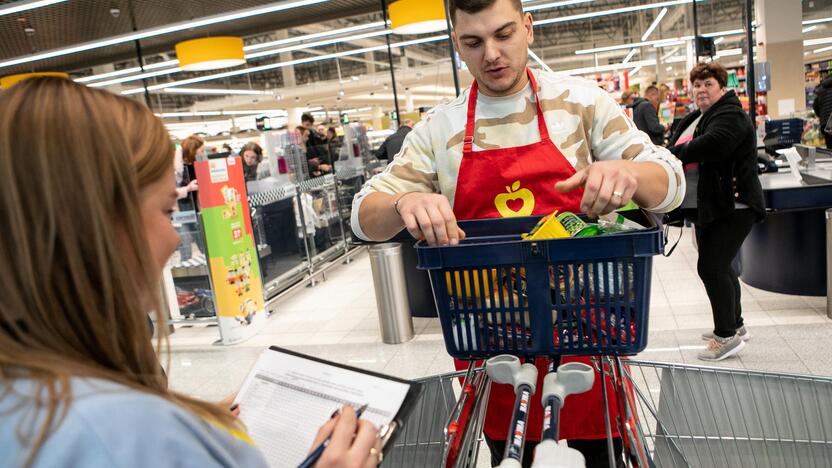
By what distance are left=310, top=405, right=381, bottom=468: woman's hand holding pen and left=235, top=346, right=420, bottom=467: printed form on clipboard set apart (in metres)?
0.04

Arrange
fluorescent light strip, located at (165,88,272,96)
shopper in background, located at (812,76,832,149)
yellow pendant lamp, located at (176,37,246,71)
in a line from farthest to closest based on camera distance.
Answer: fluorescent light strip, located at (165,88,272,96) < yellow pendant lamp, located at (176,37,246,71) < shopper in background, located at (812,76,832,149)

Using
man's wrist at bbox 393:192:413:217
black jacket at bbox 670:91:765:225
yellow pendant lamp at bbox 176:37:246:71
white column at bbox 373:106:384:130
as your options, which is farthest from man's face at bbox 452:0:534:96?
white column at bbox 373:106:384:130

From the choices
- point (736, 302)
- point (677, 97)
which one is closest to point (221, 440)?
point (736, 302)

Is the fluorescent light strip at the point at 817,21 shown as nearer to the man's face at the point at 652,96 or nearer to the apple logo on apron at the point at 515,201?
the man's face at the point at 652,96

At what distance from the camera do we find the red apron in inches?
57.2

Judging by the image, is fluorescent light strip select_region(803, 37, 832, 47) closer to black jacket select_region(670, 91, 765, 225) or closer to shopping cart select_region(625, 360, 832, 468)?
black jacket select_region(670, 91, 765, 225)

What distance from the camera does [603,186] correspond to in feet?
3.54

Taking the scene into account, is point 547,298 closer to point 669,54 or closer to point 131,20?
point 131,20

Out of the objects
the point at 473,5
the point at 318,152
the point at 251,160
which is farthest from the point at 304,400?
the point at 318,152

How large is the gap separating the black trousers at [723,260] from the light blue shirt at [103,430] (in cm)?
374

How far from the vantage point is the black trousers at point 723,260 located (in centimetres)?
375

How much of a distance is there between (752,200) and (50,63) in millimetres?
17257

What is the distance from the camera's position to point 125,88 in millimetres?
19906

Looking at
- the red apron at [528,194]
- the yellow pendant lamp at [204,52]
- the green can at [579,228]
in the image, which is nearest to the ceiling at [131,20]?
the yellow pendant lamp at [204,52]
